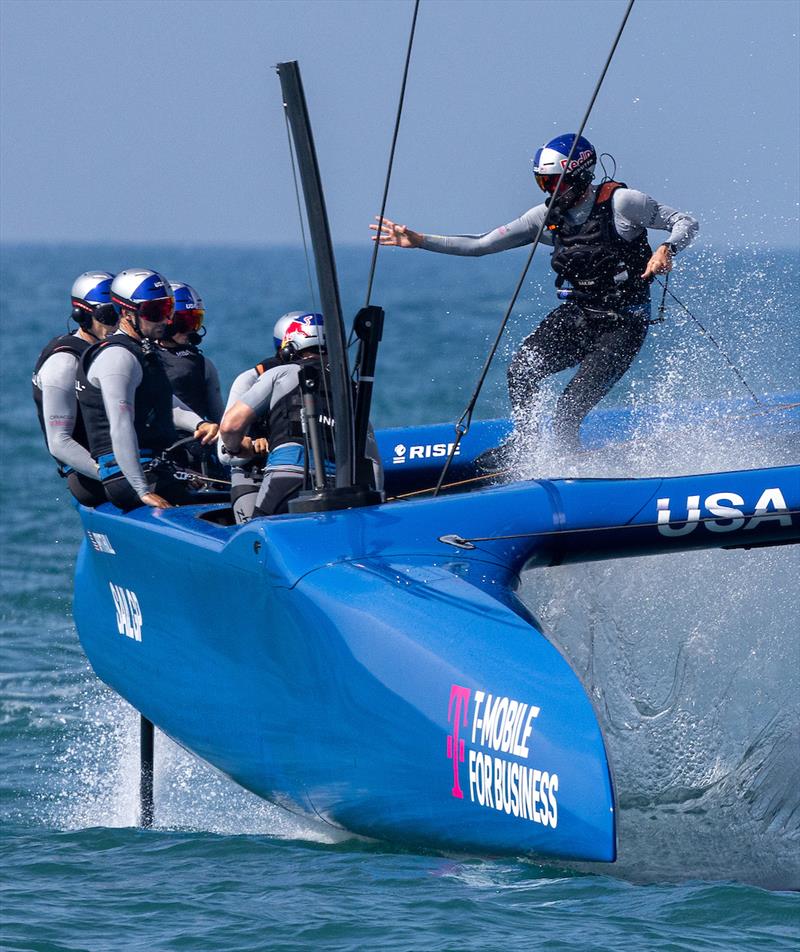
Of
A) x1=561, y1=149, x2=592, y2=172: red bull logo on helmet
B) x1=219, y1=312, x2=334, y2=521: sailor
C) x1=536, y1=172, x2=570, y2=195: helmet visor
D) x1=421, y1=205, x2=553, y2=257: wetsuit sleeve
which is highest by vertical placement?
x1=561, y1=149, x2=592, y2=172: red bull logo on helmet

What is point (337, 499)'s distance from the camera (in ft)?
15.5

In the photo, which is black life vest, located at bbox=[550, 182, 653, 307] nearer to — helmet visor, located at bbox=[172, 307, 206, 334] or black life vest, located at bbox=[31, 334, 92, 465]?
helmet visor, located at bbox=[172, 307, 206, 334]

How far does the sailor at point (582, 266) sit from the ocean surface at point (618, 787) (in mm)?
287

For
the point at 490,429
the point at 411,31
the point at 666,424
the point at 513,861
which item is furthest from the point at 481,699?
the point at 490,429

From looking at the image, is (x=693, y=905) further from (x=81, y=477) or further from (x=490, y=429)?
(x=490, y=429)

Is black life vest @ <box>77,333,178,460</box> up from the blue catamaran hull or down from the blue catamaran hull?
up

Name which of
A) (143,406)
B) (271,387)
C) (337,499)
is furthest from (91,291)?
(337,499)

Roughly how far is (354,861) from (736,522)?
1.33m

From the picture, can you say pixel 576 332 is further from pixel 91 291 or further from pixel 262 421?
pixel 91 291

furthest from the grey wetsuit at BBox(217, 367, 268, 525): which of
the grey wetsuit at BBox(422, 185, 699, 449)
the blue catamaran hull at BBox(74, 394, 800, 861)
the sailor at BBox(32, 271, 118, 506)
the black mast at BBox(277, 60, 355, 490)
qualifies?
the grey wetsuit at BBox(422, 185, 699, 449)

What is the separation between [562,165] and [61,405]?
6.50 feet

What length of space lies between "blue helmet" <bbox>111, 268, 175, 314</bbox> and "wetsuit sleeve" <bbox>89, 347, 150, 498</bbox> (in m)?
0.30

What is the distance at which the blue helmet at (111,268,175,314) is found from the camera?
5.89 m

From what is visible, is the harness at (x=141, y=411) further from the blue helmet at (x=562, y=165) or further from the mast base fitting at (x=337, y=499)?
the blue helmet at (x=562, y=165)
